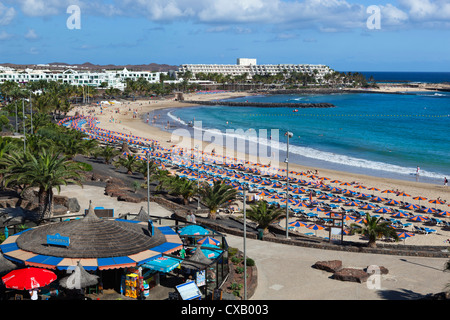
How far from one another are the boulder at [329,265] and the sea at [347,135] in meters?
31.2

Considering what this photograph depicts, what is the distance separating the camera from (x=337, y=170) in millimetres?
50344

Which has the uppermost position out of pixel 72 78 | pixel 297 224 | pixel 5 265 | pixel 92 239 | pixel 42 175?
pixel 72 78

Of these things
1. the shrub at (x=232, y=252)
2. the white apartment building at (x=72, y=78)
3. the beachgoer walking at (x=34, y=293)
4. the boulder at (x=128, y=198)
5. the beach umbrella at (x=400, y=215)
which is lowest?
the beach umbrella at (x=400, y=215)

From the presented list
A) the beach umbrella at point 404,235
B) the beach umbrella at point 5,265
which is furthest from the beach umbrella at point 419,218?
the beach umbrella at point 5,265

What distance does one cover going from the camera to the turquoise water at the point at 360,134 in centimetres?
5400

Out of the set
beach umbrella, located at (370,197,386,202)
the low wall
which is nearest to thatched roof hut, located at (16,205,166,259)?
the low wall

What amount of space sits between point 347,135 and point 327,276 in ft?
206

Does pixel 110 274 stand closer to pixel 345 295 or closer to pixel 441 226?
pixel 345 295

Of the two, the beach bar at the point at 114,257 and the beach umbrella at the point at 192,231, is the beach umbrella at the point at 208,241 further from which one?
the beach bar at the point at 114,257

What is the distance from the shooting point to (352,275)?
17.4m

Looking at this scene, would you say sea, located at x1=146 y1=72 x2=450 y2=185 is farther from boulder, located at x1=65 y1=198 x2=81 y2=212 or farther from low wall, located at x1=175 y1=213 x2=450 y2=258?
boulder, located at x1=65 y1=198 x2=81 y2=212

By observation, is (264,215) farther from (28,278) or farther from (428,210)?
(428,210)

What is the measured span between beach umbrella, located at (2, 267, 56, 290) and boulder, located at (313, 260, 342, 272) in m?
10.0

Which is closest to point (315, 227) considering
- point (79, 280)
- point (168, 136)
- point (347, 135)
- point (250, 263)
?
point (250, 263)
